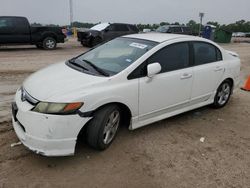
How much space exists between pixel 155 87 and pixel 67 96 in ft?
4.50

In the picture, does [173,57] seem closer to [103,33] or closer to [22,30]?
[22,30]

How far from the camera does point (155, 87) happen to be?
3809 millimetres

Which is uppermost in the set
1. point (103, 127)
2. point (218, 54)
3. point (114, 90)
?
point (218, 54)

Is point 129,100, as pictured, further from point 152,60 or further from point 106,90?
point 152,60

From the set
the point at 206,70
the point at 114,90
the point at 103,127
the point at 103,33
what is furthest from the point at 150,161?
the point at 103,33

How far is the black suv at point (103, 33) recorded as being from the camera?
54.1 ft

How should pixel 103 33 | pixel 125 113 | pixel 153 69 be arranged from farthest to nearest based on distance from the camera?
pixel 103 33 < pixel 125 113 < pixel 153 69

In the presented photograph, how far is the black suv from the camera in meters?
16.5

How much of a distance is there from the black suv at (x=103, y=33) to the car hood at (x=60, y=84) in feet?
42.8

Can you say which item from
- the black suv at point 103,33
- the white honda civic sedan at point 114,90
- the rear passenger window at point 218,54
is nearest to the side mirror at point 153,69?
the white honda civic sedan at point 114,90

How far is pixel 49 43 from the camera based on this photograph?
48.8 feet

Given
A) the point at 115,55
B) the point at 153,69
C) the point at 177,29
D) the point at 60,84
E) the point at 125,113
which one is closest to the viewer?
the point at 60,84

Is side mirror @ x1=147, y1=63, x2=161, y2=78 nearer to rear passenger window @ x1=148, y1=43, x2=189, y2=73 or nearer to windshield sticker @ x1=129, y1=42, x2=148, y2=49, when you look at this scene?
rear passenger window @ x1=148, y1=43, x2=189, y2=73

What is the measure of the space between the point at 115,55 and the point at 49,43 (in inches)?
463
